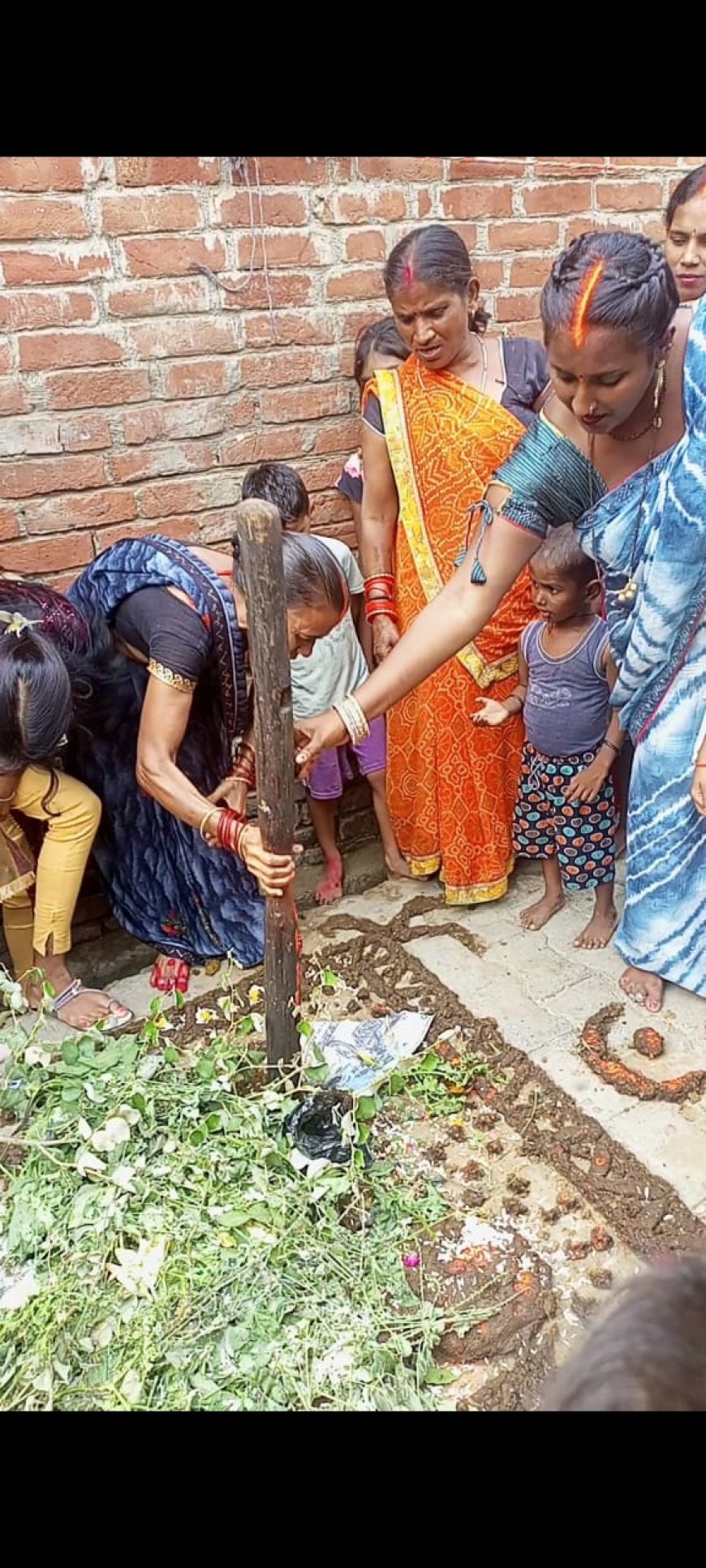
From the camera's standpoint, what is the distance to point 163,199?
274cm

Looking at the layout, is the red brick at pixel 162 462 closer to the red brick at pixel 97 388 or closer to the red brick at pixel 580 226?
the red brick at pixel 97 388

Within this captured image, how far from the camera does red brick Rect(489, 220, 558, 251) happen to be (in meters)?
3.39

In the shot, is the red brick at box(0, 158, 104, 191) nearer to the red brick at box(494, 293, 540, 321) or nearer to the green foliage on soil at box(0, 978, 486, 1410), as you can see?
the red brick at box(494, 293, 540, 321)

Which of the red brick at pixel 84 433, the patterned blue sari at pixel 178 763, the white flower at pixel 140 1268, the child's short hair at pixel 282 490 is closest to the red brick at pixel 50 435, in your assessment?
the red brick at pixel 84 433

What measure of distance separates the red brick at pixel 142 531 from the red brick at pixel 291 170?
96 centimetres

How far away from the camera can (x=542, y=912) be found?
3326 millimetres

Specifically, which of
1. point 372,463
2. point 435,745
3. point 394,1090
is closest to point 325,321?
point 372,463

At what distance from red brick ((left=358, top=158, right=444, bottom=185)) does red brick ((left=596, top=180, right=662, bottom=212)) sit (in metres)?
0.73

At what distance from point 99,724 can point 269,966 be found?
0.98 meters

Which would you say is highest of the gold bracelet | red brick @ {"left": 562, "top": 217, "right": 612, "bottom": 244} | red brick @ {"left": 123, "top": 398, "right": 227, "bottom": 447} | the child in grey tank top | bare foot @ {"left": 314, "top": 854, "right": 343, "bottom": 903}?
red brick @ {"left": 562, "top": 217, "right": 612, "bottom": 244}

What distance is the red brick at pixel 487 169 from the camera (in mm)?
3221

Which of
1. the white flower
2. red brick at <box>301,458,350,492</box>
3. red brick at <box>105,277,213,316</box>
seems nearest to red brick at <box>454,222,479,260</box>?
red brick at <box>301,458,350,492</box>

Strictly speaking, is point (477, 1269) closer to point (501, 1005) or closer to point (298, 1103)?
point (298, 1103)

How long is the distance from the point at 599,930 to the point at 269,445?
1831mm
